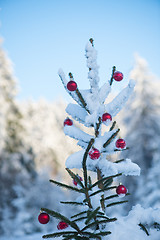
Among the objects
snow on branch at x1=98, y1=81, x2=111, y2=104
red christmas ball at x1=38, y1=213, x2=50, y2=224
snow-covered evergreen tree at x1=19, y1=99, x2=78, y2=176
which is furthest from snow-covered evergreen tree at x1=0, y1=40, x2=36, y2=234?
snow on branch at x1=98, y1=81, x2=111, y2=104

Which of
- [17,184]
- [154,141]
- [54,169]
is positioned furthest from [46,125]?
[154,141]

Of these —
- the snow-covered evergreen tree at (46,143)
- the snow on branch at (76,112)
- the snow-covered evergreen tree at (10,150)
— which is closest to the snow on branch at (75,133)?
the snow on branch at (76,112)

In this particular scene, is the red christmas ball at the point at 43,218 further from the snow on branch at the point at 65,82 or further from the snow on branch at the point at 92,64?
the snow on branch at the point at 92,64

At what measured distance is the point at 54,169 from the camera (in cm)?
2325

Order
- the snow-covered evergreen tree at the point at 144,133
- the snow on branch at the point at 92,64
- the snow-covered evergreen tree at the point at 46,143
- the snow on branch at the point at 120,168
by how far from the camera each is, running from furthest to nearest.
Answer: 1. the snow-covered evergreen tree at the point at 46,143
2. the snow-covered evergreen tree at the point at 144,133
3. the snow on branch at the point at 92,64
4. the snow on branch at the point at 120,168

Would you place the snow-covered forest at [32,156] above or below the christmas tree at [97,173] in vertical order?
above

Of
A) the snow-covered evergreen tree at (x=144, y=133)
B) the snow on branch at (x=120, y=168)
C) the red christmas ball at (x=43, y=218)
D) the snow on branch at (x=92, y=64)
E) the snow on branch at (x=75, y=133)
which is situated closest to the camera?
the red christmas ball at (x=43, y=218)

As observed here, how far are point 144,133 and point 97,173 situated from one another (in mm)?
11348

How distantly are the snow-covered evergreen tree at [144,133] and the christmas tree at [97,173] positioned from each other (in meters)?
8.74

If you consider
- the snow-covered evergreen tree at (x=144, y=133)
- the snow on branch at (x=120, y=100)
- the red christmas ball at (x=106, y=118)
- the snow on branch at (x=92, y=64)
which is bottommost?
the red christmas ball at (x=106, y=118)

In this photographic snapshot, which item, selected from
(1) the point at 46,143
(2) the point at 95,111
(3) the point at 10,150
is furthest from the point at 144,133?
(1) the point at 46,143

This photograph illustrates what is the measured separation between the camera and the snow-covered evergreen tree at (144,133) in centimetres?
1046

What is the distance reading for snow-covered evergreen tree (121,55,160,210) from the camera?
10461 millimetres

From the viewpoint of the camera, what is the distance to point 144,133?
40.6ft
